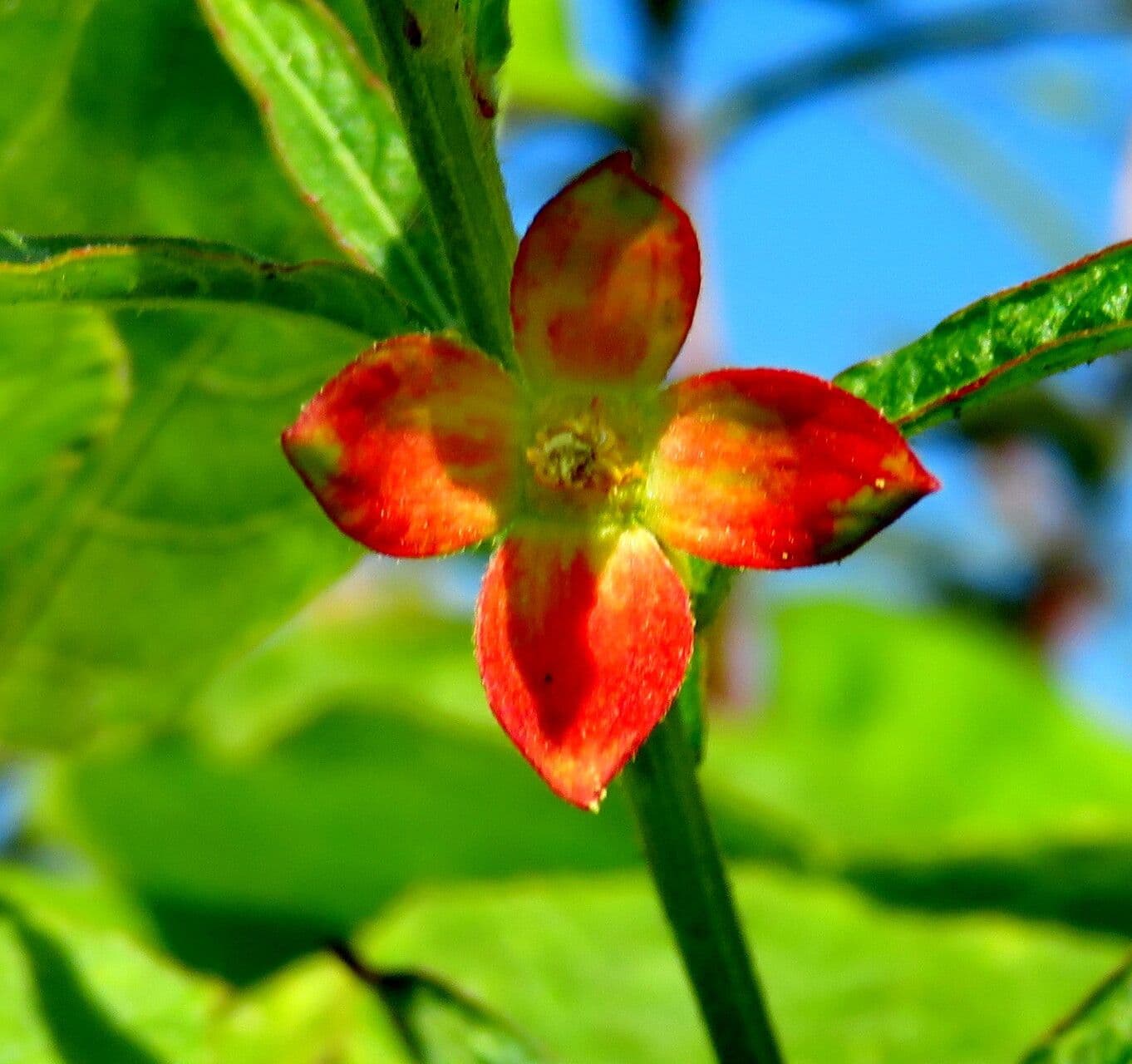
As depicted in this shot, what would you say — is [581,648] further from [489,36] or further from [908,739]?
[908,739]

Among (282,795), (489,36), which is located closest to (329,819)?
(282,795)

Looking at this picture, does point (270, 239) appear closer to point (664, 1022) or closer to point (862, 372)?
point (862, 372)

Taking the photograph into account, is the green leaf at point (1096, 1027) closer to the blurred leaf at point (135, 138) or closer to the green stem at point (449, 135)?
the green stem at point (449, 135)

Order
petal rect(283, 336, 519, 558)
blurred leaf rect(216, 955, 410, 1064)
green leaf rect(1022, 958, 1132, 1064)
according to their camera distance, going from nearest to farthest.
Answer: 1. petal rect(283, 336, 519, 558)
2. green leaf rect(1022, 958, 1132, 1064)
3. blurred leaf rect(216, 955, 410, 1064)

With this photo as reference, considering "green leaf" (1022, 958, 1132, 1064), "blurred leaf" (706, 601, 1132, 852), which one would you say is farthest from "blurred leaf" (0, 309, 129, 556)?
"blurred leaf" (706, 601, 1132, 852)

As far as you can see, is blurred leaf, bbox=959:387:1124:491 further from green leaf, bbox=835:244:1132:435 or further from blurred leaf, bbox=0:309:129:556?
green leaf, bbox=835:244:1132:435

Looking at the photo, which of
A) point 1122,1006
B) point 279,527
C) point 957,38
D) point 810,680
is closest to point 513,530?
point 1122,1006

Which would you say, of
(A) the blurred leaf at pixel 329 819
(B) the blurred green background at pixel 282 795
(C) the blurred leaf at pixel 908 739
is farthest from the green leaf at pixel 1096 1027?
(C) the blurred leaf at pixel 908 739
